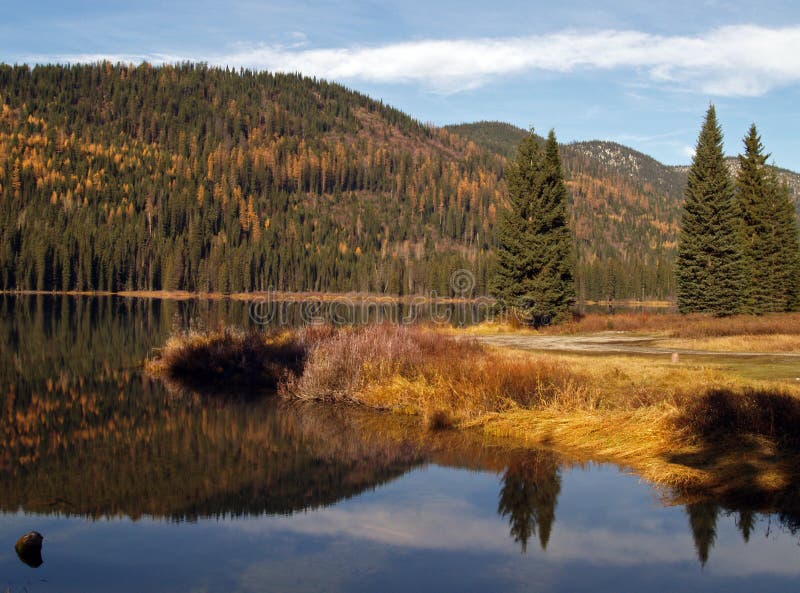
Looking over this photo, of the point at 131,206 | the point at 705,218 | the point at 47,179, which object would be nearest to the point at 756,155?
the point at 705,218

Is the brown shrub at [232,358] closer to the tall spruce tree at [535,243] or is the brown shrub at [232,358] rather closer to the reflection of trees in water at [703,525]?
the reflection of trees in water at [703,525]

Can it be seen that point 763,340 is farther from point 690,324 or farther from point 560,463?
point 560,463

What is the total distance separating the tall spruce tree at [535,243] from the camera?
139ft

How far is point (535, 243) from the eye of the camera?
4241 cm

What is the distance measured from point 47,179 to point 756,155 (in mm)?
170910

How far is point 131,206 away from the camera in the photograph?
177 m

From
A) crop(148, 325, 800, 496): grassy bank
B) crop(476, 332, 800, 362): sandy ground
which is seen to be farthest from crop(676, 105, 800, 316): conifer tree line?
crop(148, 325, 800, 496): grassy bank

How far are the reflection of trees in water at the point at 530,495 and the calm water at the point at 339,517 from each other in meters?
0.04

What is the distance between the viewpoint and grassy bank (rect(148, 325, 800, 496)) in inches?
Answer: 546

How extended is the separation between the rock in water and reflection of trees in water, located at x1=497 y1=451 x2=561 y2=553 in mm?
6723

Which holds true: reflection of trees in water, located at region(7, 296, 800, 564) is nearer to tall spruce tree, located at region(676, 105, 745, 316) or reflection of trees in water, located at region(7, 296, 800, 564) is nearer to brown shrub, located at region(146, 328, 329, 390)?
brown shrub, located at region(146, 328, 329, 390)

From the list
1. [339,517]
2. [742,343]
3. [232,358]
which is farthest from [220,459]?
[742,343]

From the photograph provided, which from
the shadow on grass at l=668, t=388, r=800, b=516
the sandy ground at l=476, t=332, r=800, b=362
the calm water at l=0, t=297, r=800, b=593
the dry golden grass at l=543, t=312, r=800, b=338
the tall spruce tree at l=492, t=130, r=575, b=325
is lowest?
the calm water at l=0, t=297, r=800, b=593

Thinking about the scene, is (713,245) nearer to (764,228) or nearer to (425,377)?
(764,228)
